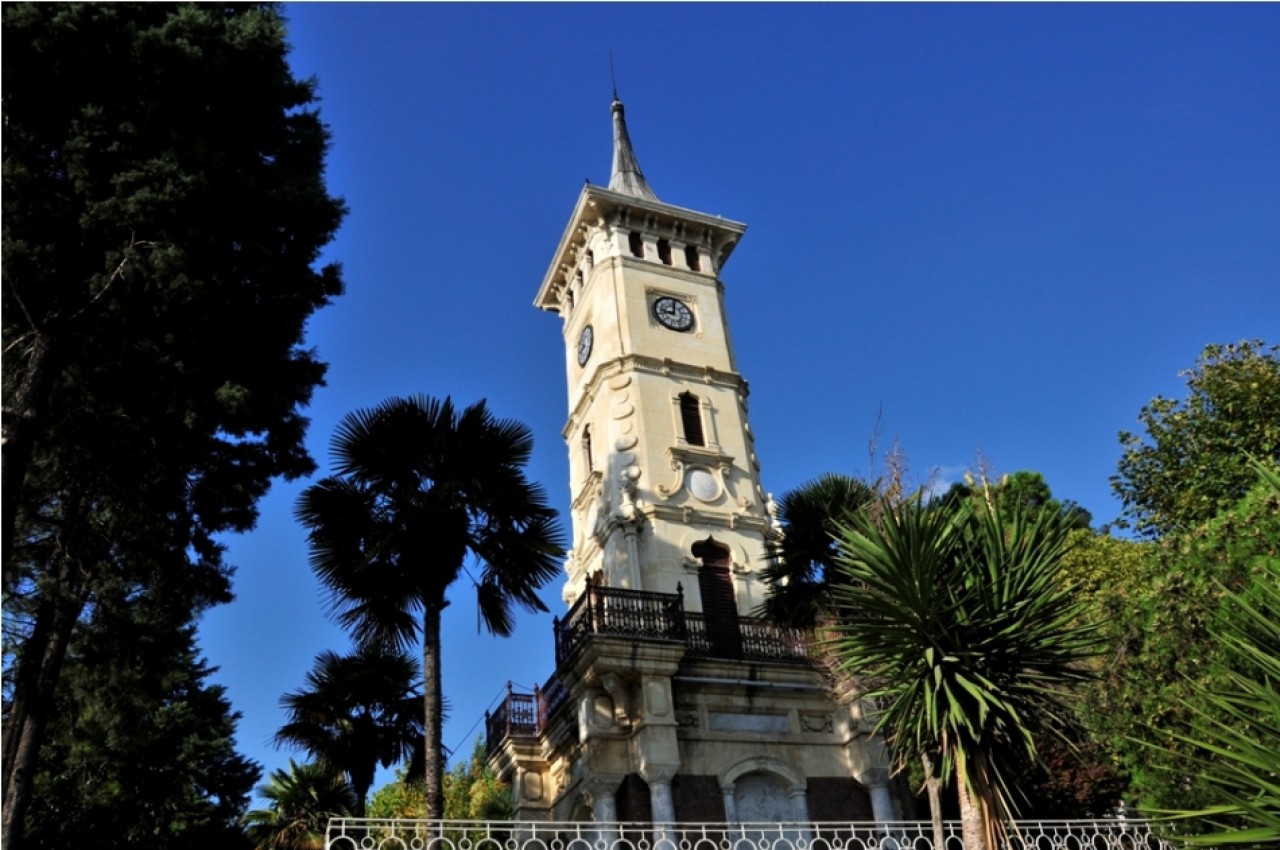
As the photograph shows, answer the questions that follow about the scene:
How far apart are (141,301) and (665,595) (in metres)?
11.1

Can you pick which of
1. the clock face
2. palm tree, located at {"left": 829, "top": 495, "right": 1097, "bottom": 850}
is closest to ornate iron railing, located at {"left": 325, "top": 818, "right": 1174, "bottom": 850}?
palm tree, located at {"left": 829, "top": 495, "right": 1097, "bottom": 850}

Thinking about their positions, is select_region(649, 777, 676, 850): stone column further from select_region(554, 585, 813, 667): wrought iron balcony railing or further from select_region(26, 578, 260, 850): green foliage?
select_region(26, 578, 260, 850): green foliage

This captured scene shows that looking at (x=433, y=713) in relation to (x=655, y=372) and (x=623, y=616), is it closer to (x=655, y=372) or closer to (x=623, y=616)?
(x=623, y=616)

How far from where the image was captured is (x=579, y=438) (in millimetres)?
27219

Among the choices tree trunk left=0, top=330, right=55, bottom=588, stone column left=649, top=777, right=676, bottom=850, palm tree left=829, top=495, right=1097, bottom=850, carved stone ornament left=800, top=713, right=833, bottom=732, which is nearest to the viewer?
palm tree left=829, top=495, right=1097, bottom=850

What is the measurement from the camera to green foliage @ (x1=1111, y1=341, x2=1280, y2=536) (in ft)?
70.6

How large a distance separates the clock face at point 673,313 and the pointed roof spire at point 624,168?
5.26 meters

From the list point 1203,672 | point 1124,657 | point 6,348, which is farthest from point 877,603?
point 6,348

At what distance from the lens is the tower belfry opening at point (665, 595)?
61.3 feet

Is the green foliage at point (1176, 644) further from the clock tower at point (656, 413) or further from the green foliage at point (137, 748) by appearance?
the green foliage at point (137, 748)

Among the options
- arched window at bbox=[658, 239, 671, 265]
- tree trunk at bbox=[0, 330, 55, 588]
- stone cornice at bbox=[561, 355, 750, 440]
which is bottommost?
tree trunk at bbox=[0, 330, 55, 588]

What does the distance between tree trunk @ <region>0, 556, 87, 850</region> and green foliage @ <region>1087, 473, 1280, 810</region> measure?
13087mm

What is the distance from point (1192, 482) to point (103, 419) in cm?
2179

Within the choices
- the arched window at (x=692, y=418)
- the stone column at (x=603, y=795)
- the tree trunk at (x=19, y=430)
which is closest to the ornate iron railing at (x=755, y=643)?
the stone column at (x=603, y=795)
